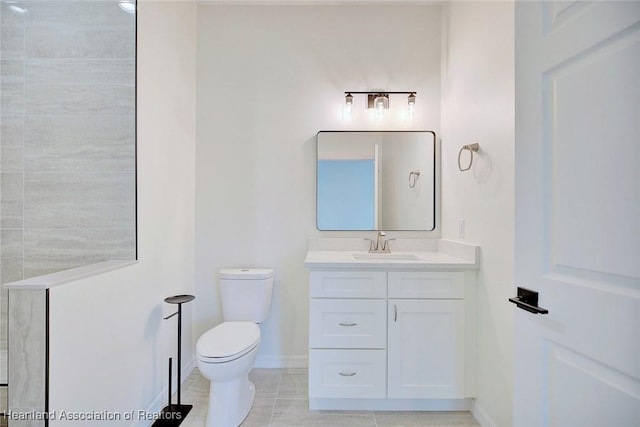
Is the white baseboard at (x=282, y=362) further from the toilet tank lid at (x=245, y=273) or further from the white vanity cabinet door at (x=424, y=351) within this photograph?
the white vanity cabinet door at (x=424, y=351)

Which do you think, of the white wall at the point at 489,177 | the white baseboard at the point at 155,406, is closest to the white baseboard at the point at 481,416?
the white wall at the point at 489,177

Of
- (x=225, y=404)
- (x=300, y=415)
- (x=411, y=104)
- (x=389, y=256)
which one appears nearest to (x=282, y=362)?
(x=300, y=415)

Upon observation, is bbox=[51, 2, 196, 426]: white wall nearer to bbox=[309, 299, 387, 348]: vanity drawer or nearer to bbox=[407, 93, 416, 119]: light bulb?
bbox=[309, 299, 387, 348]: vanity drawer

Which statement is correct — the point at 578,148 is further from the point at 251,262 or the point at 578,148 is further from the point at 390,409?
the point at 251,262

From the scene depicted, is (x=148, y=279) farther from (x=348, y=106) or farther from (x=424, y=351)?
(x=348, y=106)

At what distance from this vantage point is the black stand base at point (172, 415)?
182 cm

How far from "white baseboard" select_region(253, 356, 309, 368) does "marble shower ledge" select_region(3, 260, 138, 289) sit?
133cm

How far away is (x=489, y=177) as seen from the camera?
177 cm

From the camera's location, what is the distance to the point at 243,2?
253cm

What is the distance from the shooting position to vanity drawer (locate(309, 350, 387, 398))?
6.31 feet

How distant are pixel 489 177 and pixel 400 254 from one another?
857mm

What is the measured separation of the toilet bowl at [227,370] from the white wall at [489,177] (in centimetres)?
133

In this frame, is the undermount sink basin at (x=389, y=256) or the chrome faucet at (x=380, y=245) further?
the chrome faucet at (x=380, y=245)

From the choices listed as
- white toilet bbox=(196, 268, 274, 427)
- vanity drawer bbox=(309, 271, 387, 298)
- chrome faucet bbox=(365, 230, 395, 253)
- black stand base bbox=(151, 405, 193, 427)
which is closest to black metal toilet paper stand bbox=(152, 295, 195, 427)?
black stand base bbox=(151, 405, 193, 427)
